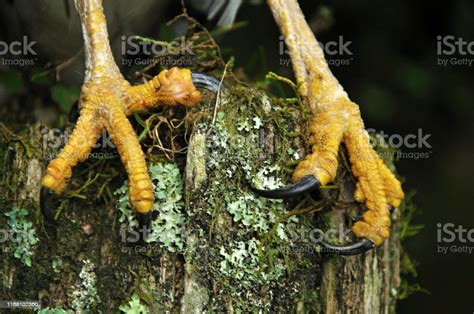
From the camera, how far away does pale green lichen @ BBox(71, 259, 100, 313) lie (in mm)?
1954

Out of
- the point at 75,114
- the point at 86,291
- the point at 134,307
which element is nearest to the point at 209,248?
the point at 134,307

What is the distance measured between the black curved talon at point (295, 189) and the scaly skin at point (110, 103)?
30cm

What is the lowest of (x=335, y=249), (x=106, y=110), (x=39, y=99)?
(x=335, y=249)

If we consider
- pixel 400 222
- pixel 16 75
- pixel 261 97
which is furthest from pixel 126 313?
pixel 16 75

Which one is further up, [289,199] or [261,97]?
Answer: [261,97]

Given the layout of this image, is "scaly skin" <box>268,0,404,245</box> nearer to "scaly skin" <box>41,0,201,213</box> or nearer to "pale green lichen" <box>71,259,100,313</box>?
"scaly skin" <box>41,0,201,213</box>

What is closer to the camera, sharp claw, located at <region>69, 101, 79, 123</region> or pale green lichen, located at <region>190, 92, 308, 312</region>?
pale green lichen, located at <region>190, 92, 308, 312</region>

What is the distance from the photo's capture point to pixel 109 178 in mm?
2014

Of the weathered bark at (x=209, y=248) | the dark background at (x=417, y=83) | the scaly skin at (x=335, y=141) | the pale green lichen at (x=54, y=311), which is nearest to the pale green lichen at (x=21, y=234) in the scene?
the weathered bark at (x=209, y=248)

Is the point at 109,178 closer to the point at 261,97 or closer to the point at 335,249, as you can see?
the point at 261,97

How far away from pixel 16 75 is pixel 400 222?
1.49 meters

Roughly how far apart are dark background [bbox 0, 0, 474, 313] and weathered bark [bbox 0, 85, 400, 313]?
1.59 metres

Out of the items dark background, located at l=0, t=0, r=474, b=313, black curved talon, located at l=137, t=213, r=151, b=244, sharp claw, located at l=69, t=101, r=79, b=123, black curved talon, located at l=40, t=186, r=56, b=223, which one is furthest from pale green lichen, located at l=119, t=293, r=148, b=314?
dark background, located at l=0, t=0, r=474, b=313

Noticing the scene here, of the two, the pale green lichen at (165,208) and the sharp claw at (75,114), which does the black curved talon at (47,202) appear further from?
the sharp claw at (75,114)
